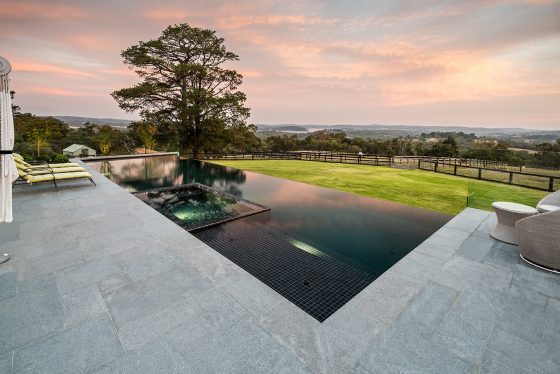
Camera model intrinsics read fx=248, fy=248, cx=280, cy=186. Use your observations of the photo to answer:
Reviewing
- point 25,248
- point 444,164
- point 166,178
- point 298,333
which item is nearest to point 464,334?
point 298,333

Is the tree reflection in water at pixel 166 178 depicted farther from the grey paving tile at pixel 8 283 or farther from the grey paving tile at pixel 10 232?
the grey paving tile at pixel 8 283

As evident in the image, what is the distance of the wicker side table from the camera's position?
346cm

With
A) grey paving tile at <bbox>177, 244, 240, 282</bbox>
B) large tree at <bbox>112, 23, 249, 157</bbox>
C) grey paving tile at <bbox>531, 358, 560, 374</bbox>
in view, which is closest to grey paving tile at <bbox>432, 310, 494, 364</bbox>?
grey paving tile at <bbox>531, 358, 560, 374</bbox>

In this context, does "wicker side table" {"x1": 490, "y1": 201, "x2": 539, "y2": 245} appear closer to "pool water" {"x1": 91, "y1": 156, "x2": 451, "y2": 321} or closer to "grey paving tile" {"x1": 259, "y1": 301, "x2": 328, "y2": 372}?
"pool water" {"x1": 91, "y1": 156, "x2": 451, "y2": 321}

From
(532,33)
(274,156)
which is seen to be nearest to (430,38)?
(532,33)

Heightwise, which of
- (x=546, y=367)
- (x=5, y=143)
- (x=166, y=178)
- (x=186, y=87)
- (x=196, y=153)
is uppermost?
(x=186, y=87)

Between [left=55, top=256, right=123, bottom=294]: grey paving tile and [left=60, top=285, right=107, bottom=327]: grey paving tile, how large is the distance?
4.8 inches

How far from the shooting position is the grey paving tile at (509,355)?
1.64 metres

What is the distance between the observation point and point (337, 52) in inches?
657

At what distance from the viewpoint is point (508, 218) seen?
3.62m

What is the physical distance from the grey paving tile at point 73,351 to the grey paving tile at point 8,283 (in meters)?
0.93

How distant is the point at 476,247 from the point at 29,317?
5.03m

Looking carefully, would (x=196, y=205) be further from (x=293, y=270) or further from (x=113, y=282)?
(x=113, y=282)

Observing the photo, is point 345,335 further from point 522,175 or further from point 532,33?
point 532,33
